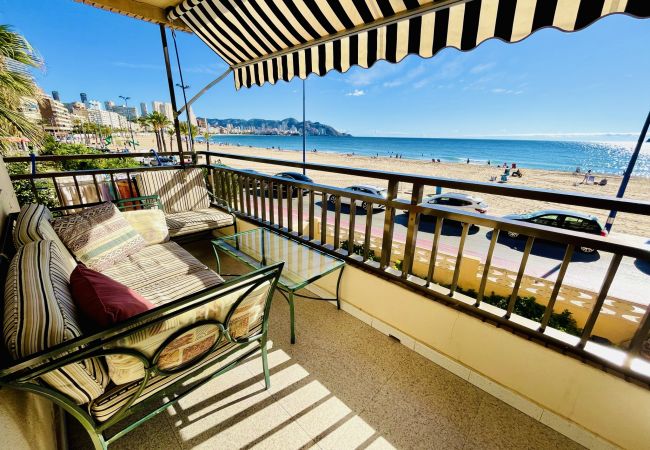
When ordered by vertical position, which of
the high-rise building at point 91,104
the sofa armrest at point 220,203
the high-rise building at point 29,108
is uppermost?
the high-rise building at point 91,104

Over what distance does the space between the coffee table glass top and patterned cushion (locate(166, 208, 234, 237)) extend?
16.6 inches

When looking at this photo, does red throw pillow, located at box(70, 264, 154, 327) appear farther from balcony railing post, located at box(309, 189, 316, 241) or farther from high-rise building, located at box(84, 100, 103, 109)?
high-rise building, located at box(84, 100, 103, 109)

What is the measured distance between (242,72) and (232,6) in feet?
3.36

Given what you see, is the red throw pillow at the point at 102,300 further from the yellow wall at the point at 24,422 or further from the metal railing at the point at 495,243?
the metal railing at the point at 495,243

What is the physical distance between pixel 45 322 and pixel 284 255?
1.67m

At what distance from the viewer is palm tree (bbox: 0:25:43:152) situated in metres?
4.39

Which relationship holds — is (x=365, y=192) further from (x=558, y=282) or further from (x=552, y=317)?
(x=552, y=317)

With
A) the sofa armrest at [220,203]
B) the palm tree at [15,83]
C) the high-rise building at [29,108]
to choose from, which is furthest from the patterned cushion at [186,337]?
the high-rise building at [29,108]

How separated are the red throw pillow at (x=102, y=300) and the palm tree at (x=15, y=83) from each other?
585 centimetres

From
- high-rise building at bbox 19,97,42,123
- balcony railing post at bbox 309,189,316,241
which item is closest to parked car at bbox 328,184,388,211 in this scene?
balcony railing post at bbox 309,189,316,241

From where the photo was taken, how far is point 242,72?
10.1 ft

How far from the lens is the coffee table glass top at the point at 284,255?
1.97 m

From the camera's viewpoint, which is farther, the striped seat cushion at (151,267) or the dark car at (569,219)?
the dark car at (569,219)

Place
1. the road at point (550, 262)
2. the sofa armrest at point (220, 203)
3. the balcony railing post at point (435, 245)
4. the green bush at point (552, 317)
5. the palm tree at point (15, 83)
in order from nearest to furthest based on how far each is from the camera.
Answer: the balcony railing post at point (435, 245), the sofa armrest at point (220, 203), the green bush at point (552, 317), the palm tree at point (15, 83), the road at point (550, 262)
